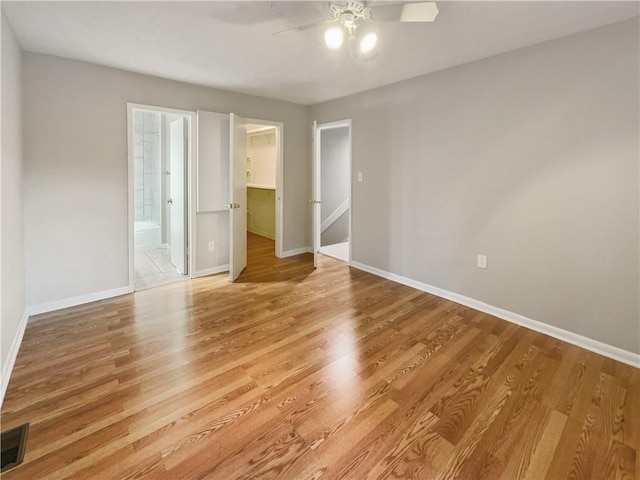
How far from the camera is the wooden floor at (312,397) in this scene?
1.47 meters

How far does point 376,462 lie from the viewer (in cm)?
147

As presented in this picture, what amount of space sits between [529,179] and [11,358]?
13.5 feet

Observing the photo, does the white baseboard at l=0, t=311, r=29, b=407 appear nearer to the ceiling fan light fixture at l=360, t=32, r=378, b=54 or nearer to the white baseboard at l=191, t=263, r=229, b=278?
the white baseboard at l=191, t=263, r=229, b=278

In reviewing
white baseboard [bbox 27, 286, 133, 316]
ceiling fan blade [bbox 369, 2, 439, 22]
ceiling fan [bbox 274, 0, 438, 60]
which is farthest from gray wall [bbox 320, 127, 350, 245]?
ceiling fan blade [bbox 369, 2, 439, 22]

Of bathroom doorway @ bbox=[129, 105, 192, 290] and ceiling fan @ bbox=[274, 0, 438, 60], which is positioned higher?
ceiling fan @ bbox=[274, 0, 438, 60]

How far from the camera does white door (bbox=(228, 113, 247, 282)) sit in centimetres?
386

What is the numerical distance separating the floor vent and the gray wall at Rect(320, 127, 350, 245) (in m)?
5.02

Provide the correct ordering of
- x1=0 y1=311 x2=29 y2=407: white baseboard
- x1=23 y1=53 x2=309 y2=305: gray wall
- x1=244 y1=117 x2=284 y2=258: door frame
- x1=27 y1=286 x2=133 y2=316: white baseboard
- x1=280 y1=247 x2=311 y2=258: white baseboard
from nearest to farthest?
x1=0 y1=311 x2=29 y2=407: white baseboard, x1=23 y1=53 x2=309 y2=305: gray wall, x1=27 y1=286 x2=133 y2=316: white baseboard, x1=244 y1=117 x2=284 y2=258: door frame, x1=280 y1=247 x2=311 y2=258: white baseboard

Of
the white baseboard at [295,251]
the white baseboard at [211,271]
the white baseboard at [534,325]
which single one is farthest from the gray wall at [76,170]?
the white baseboard at [534,325]

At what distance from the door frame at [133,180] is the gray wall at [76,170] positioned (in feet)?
0.16

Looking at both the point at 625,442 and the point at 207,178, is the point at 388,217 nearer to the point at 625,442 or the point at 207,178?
the point at 207,178

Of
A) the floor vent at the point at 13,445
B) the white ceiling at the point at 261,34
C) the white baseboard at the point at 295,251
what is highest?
the white ceiling at the point at 261,34

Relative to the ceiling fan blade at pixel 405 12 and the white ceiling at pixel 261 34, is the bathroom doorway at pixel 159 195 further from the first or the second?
the ceiling fan blade at pixel 405 12

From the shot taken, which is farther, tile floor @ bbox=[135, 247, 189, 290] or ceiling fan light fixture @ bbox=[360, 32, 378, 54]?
tile floor @ bbox=[135, 247, 189, 290]
